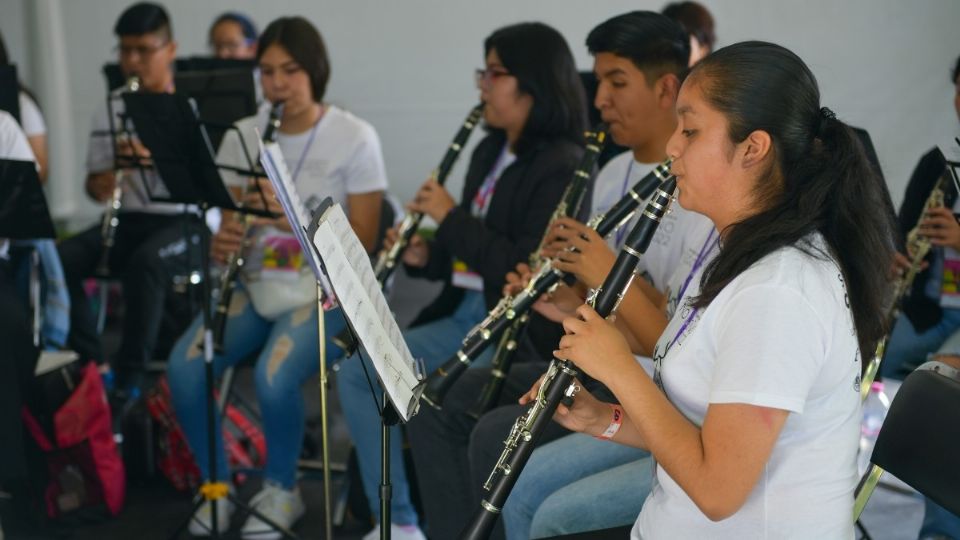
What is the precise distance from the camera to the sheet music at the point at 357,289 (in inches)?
60.8

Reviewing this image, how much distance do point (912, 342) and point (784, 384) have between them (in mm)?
1620

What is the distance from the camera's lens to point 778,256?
144 cm

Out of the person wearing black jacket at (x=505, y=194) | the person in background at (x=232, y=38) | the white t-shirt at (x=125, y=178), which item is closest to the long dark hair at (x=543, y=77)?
the person wearing black jacket at (x=505, y=194)

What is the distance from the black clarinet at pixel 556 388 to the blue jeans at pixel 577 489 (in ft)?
1.02

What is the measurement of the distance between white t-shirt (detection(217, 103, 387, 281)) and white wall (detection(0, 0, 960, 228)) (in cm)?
258

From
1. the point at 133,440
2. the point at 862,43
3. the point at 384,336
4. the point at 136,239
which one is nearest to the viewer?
the point at 384,336

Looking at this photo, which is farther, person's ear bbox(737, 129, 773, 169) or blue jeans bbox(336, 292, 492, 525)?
blue jeans bbox(336, 292, 492, 525)

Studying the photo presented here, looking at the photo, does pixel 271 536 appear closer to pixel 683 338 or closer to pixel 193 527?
pixel 193 527

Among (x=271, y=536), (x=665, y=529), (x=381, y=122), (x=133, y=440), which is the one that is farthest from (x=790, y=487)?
(x=381, y=122)

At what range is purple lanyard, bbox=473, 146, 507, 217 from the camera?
2908 millimetres

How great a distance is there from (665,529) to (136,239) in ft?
10.0

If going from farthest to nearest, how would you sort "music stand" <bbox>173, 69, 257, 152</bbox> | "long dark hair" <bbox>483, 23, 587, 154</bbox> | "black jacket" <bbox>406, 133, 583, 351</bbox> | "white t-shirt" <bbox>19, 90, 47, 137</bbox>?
"white t-shirt" <bbox>19, 90, 47, 137</bbox> < "music stand" <bbox>173, 69, 257, 152</bbox> < "long dark hair" <bbox>483, 23, 587, 154</bbox> < "black jacket" <bbox>406, 133, 583, 351</bbox>

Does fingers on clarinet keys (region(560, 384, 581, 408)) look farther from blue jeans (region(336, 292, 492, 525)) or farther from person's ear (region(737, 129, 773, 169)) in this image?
blue jeans (region(336, 292, 492, 525))

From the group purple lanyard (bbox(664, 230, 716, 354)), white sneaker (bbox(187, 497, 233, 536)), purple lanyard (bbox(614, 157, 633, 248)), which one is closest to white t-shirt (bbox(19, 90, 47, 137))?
white sneaker (bbox(187, 497, 233, 536))
